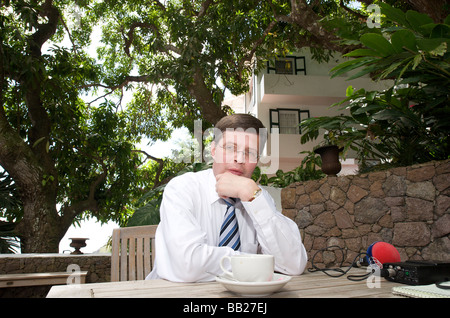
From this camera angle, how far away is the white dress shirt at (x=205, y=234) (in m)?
1.08

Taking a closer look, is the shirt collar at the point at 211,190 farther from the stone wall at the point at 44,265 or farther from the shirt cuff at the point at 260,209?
the stone wall at the point at 44,265

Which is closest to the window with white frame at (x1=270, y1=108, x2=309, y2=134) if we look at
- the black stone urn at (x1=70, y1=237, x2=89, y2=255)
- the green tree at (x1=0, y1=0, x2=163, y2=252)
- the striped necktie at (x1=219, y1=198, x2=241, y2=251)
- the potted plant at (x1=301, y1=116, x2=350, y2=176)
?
the green tree at (x1=0, y1=0, x2=163, y2=252)

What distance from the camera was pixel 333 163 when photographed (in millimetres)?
4422

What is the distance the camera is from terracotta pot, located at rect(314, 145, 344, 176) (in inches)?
172

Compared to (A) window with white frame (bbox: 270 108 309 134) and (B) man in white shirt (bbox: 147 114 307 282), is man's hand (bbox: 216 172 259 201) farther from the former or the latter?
(A) window with white frame (bbox: 270 108 309 134)

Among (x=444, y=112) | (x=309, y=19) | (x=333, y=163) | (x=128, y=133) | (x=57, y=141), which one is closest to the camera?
(x=444, y=112)

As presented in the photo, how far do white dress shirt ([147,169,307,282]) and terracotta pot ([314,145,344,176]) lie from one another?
322cm

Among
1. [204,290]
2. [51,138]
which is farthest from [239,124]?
[51,138]

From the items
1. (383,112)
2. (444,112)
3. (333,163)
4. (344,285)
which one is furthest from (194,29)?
(344,285)

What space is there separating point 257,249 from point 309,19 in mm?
4619

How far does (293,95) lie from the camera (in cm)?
1116

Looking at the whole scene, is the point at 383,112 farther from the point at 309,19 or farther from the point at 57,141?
the point at 57,141

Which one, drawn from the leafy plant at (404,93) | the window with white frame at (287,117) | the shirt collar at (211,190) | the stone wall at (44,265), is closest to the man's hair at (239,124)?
the shirt collar at (211,190)

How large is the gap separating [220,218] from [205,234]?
0.68ft
